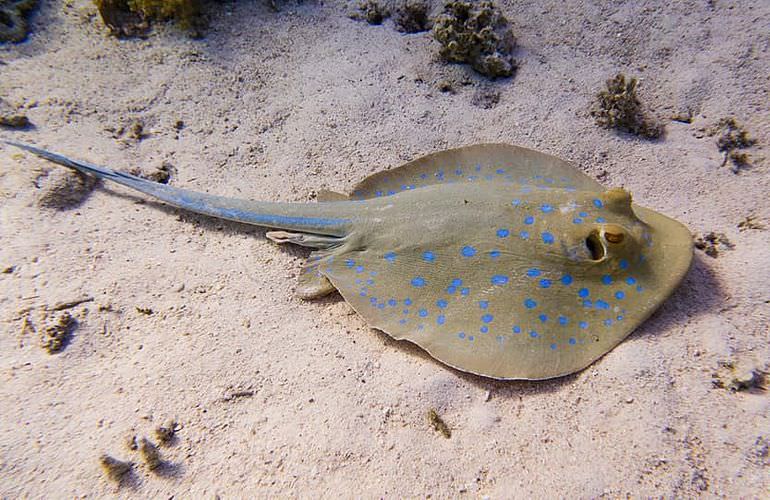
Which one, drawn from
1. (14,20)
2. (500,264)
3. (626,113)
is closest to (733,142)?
(626,113)

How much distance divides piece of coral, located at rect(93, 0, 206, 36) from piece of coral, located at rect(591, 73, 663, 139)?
556 centimetres

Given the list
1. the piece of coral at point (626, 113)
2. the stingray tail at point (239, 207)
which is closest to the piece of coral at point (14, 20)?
the stingray tail at point (239, 207)

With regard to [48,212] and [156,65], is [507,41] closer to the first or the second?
[156,65]

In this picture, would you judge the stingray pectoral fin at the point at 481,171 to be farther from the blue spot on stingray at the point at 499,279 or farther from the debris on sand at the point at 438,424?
the debris on sand at the point at 438,424

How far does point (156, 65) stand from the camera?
532 centimetres

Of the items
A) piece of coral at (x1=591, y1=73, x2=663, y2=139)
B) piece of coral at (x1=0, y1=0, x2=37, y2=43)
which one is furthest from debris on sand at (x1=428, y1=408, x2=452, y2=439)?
piece of coral at (x1=0, y1=0, x2=37, y2=43)

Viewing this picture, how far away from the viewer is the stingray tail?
343 centimetres

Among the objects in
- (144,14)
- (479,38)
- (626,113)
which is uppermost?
(144,14)

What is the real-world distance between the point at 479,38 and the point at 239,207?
363cm

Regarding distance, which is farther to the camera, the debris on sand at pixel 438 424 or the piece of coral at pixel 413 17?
the piece of coral at pixel 413 17

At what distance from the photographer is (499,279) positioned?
2.78 meters

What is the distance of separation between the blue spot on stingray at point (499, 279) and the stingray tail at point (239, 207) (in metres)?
1.32

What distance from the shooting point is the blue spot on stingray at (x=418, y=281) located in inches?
116

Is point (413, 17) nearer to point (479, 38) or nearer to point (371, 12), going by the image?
point (371, 12)
